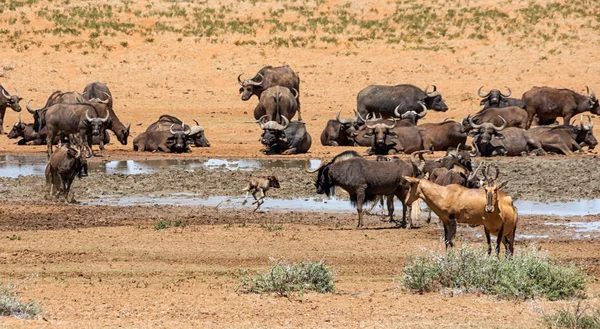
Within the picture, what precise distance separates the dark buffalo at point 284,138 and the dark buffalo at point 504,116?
4.28m

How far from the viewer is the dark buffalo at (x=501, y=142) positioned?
27.3 m

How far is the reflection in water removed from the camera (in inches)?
978

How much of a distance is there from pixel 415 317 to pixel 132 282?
11.4 feet

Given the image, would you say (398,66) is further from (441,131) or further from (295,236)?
(295,236)

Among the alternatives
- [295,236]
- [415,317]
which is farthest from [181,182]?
[415,317]

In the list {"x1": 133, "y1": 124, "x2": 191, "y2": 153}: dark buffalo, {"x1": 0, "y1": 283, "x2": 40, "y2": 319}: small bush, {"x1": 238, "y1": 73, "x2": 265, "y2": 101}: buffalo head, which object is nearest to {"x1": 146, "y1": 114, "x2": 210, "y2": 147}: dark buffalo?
{"x1": 133, "y1": 124, "x2": 191, "y2": 153}: dark buffalo

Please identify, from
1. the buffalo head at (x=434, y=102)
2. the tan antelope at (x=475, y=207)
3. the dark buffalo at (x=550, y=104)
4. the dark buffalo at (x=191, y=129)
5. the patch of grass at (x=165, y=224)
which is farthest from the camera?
the buffalo head at (x=434, y=102)

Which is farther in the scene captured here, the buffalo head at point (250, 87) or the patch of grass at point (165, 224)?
the buffalo head at point (250, 87)

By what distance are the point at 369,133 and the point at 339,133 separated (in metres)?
1.43

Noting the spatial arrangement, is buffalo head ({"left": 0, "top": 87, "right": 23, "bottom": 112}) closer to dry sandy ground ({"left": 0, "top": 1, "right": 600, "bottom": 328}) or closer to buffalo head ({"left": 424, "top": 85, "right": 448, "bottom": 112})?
dry sandy ground ({"left": 0, "top": 1, "right": 600, "bottom": 328})

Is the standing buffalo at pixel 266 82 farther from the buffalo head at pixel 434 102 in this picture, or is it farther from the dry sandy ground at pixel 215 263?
the buffalo head at pixel 434 102

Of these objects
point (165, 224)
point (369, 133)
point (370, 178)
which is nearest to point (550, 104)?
point (369, 133)

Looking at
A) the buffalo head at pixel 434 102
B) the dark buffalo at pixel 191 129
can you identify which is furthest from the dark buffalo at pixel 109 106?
the buffalo head at pixel 434 102

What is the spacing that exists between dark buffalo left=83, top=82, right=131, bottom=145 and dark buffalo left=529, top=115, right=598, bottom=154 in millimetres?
10324
